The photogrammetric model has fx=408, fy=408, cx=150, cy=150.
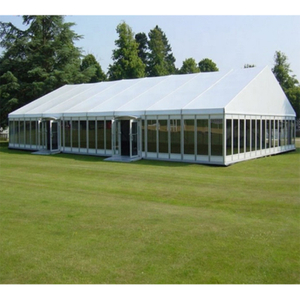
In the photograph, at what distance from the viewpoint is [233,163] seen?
18.6m

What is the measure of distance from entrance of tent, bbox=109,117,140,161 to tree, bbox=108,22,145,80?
26.0 metres

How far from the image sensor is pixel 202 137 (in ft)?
60.8

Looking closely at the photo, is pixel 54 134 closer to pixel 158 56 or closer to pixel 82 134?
pixel 82 134

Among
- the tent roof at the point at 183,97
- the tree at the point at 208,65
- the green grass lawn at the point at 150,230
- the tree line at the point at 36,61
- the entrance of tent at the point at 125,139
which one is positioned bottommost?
the green grass lawn at the point at 150,230

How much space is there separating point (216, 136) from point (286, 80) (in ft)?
130

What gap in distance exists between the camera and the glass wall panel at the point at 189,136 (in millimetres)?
18859

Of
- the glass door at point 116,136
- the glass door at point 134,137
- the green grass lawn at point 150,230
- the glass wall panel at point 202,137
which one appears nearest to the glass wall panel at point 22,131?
the glass door at point 116,136

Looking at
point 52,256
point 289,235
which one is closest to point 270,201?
point 289,235

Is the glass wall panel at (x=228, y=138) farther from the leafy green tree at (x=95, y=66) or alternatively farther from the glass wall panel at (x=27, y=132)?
the leafy green tree at (x=95, y=66)

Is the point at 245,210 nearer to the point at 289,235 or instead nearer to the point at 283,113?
the point at 289,235

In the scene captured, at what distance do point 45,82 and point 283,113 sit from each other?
21360mm

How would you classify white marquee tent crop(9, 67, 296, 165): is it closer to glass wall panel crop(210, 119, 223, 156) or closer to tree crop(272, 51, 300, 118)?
glass wall panel crop(210, 119, 223, 156)

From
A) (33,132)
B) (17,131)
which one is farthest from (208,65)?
(33,132)

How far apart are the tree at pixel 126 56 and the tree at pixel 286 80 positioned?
61.9ft
